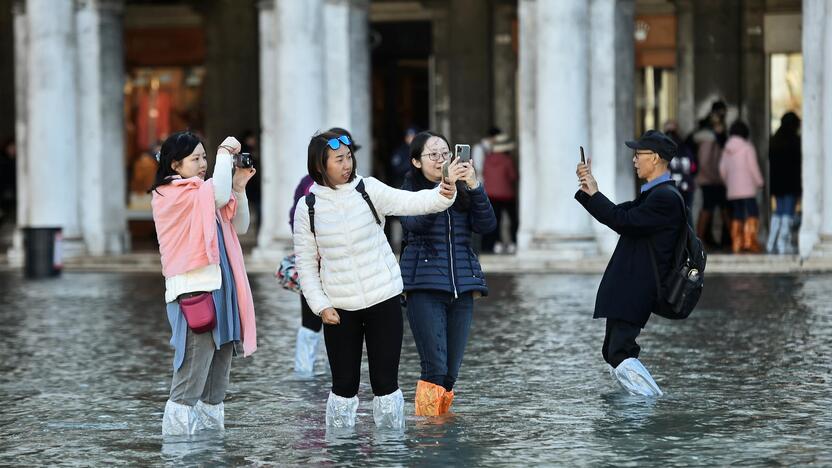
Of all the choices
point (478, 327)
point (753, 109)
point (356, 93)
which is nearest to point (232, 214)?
point (478, 327)

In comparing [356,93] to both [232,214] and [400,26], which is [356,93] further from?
[232,214]

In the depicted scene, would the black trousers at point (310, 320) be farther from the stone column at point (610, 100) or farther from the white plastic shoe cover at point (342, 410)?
the stone column at point (610, 100)

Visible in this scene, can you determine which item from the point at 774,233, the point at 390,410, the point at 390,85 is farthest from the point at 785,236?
the point at 390,410

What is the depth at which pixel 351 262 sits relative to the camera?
8.31 m

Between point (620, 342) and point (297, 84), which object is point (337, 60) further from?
point (620, 342)

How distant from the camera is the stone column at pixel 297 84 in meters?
21.5

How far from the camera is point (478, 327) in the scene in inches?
545

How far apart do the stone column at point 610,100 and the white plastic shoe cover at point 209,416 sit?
12.4 metres

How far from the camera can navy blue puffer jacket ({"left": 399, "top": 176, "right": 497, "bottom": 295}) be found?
9.02m

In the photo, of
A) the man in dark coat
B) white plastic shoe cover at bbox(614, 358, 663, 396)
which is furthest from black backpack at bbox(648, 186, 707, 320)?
white plastic shoe cover at bbox(614, 358, 663, 396)

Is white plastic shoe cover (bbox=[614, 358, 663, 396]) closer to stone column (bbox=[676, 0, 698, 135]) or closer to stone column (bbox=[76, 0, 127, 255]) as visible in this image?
stone column (bbox=[76, 0, 127, 255])

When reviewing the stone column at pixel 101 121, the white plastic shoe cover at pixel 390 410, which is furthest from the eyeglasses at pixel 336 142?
the stone column at pixel 101 121

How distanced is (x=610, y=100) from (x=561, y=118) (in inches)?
29.7

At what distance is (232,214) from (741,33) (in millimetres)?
17635
